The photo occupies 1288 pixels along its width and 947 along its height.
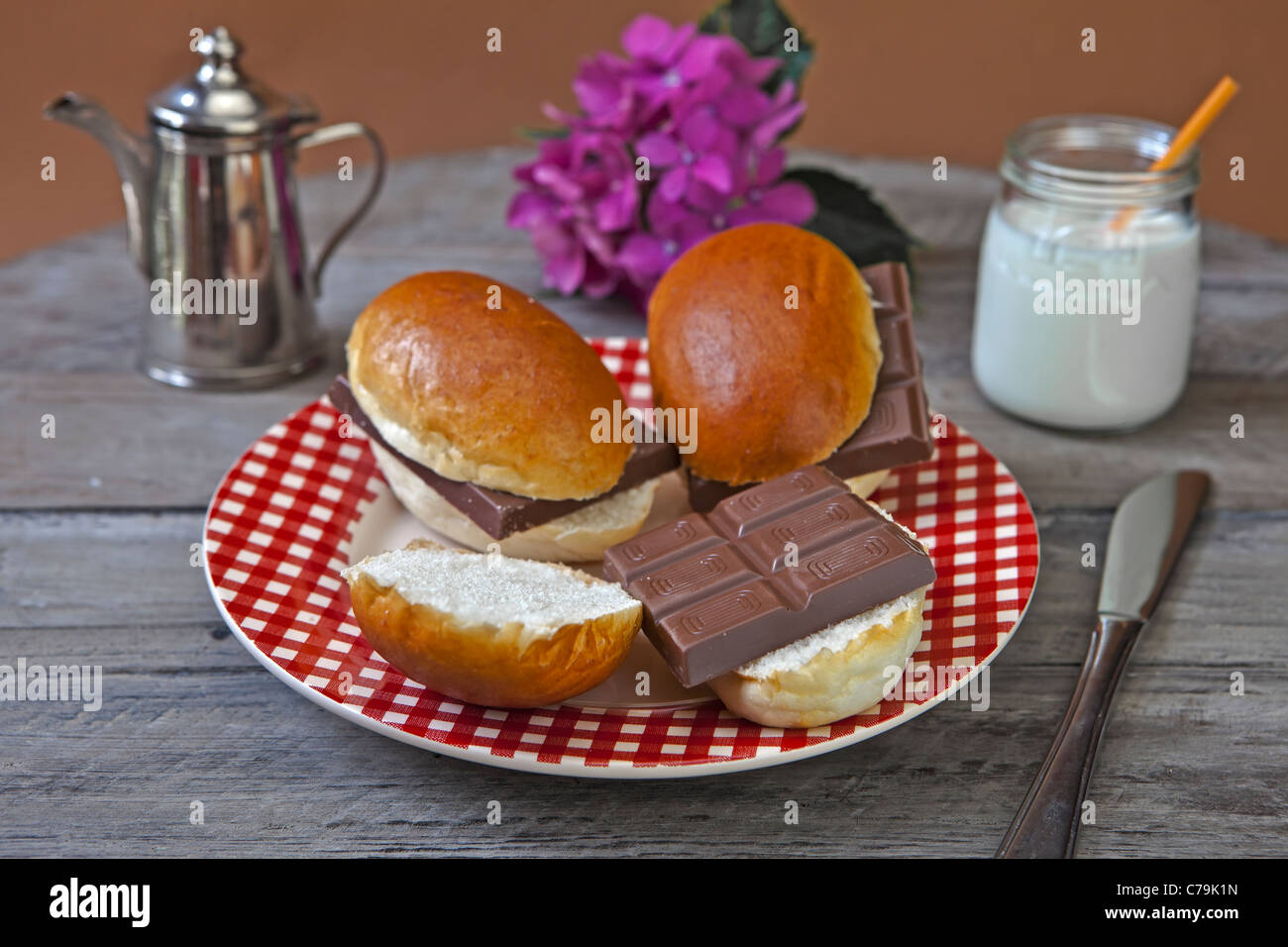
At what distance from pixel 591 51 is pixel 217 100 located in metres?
2.08

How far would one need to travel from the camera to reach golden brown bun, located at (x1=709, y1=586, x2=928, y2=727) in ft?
3.65

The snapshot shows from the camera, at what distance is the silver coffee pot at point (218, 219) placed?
178cm

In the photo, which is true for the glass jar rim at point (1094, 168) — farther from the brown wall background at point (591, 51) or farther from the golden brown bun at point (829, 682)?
the brown wall background at point (591, 51)

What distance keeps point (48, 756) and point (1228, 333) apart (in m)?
1.94

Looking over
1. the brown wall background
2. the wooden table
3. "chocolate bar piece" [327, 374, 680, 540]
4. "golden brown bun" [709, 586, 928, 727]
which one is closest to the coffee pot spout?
the wooden table

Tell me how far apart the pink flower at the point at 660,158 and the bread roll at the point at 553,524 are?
0.69 m

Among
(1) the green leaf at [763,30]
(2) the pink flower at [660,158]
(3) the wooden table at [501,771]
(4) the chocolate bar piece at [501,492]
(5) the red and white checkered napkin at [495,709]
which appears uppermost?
(1) the green leaf at [763,30]

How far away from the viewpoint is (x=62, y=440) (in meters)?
1.79

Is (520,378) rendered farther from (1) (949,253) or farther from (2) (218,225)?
(1) (949,253)

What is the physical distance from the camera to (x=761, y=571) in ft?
4.04

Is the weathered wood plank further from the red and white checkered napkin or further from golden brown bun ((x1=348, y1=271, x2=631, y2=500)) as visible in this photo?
golden brown bun ((x1=348, y1=271, x2=631, y2=500))

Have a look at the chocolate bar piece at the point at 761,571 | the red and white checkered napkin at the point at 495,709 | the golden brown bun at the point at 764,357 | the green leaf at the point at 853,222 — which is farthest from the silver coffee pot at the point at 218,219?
the chocolate bar piece at the point at 761,571

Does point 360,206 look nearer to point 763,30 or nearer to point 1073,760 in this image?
point 763,30

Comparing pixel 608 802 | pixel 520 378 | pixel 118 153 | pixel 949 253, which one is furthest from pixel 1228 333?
pixel 118 153
